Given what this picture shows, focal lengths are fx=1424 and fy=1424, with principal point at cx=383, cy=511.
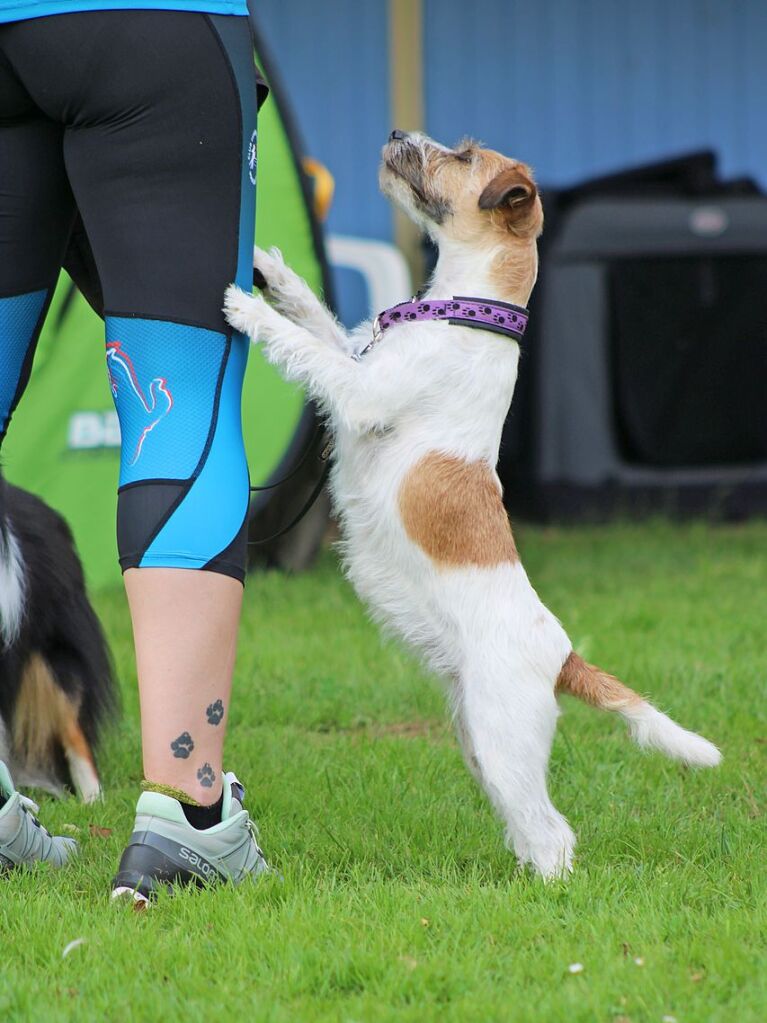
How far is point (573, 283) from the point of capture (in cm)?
802

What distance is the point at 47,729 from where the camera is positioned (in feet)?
12.2

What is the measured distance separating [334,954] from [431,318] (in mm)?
1411

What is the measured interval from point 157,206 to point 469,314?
2.75ft

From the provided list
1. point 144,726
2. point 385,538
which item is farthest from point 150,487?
point 385,538

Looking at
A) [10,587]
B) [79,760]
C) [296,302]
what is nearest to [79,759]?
[79,760]

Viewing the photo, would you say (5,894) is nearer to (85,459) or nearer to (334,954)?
(334,954)

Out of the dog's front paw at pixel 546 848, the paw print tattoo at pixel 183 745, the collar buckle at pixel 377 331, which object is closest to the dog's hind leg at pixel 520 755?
the dog's front paw at pixel 546 848

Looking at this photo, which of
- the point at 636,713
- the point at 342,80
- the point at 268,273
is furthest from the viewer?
the point at 342,80

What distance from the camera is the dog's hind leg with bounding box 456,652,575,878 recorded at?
2.90 meters

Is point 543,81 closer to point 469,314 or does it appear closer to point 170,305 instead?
point 469,314


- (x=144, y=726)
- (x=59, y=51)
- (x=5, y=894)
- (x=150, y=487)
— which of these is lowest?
(x=5, y=894)

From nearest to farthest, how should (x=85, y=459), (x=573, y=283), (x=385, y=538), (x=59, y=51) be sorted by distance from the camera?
1. (x=59, y=51)
2. (x=385, y=538)
3. (x=85, y=459)
4. (x=573, y=283)

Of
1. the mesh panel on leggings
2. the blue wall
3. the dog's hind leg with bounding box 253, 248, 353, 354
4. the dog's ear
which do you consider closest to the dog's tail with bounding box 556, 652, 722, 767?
the dog's hind leg with bounding box 253, 248, 353, 354

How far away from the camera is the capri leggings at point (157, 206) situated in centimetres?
250
